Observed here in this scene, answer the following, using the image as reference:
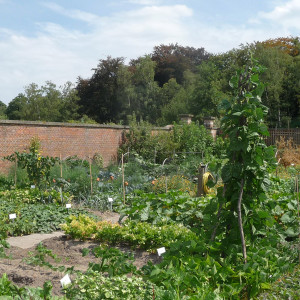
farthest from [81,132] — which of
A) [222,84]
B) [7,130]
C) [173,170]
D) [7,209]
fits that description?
[222,84]

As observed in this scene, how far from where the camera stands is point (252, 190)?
422 centimetres

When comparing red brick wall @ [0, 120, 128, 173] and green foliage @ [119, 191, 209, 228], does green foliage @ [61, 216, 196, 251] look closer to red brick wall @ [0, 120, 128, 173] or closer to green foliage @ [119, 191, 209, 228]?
green foliage @ [119, 191, 209, 228]

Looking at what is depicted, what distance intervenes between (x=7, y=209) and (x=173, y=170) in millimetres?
6042

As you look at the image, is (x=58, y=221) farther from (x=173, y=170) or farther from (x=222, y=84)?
(x=222, y=84)

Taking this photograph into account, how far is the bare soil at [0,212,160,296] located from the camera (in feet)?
13.1

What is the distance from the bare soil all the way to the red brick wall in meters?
6.91

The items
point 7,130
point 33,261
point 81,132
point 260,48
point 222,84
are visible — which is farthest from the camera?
point 260,48

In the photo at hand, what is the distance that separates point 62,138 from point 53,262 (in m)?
9.45

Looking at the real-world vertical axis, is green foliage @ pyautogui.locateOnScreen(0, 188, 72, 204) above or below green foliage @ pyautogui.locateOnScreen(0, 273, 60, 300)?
below

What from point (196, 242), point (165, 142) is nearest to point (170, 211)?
point (196, 242)

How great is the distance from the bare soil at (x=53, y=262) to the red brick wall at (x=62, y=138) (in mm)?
6912

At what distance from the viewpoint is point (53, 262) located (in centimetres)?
522

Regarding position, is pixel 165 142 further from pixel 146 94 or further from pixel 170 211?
pixel 146 94

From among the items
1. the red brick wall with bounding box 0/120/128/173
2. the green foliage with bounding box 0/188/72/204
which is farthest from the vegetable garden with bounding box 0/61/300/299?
the red brick wall with bounding box 0/120/128/173
